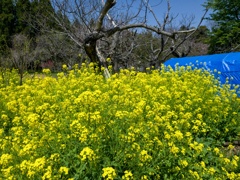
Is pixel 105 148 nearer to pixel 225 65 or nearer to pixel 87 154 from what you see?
pixel 87 154

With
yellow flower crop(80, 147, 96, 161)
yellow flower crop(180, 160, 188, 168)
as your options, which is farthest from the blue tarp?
yellow flower crop(80, 147, 96, 161)

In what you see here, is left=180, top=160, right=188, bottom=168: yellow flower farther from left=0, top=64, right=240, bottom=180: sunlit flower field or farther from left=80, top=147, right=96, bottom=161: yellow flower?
left=80, top=147, right=96, bottom=161: yellow flower

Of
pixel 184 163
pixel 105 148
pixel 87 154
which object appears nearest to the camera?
pixel 87 154

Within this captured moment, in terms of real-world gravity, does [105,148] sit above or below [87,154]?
below

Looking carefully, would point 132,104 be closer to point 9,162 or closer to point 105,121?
point 105,121

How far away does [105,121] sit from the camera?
2.93 metres

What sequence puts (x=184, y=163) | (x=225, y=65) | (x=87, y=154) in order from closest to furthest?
(x=87, y=154) < (x=184, y=163) < (x=225, y=65)

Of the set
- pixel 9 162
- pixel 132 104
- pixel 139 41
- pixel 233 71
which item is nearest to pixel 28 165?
pixel 9 162

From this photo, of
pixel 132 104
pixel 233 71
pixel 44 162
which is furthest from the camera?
pixel 233 71

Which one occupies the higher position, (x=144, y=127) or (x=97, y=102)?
(x=97, y=102)

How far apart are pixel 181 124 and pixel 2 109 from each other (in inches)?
117

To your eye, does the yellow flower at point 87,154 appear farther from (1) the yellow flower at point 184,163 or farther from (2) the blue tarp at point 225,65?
(2) the blue tarp at point 225,65

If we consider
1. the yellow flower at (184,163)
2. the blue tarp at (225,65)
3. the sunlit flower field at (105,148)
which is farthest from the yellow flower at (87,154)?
the blue tarp at (225,65)

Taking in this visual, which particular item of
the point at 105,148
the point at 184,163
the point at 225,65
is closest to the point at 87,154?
the point at 105,148
